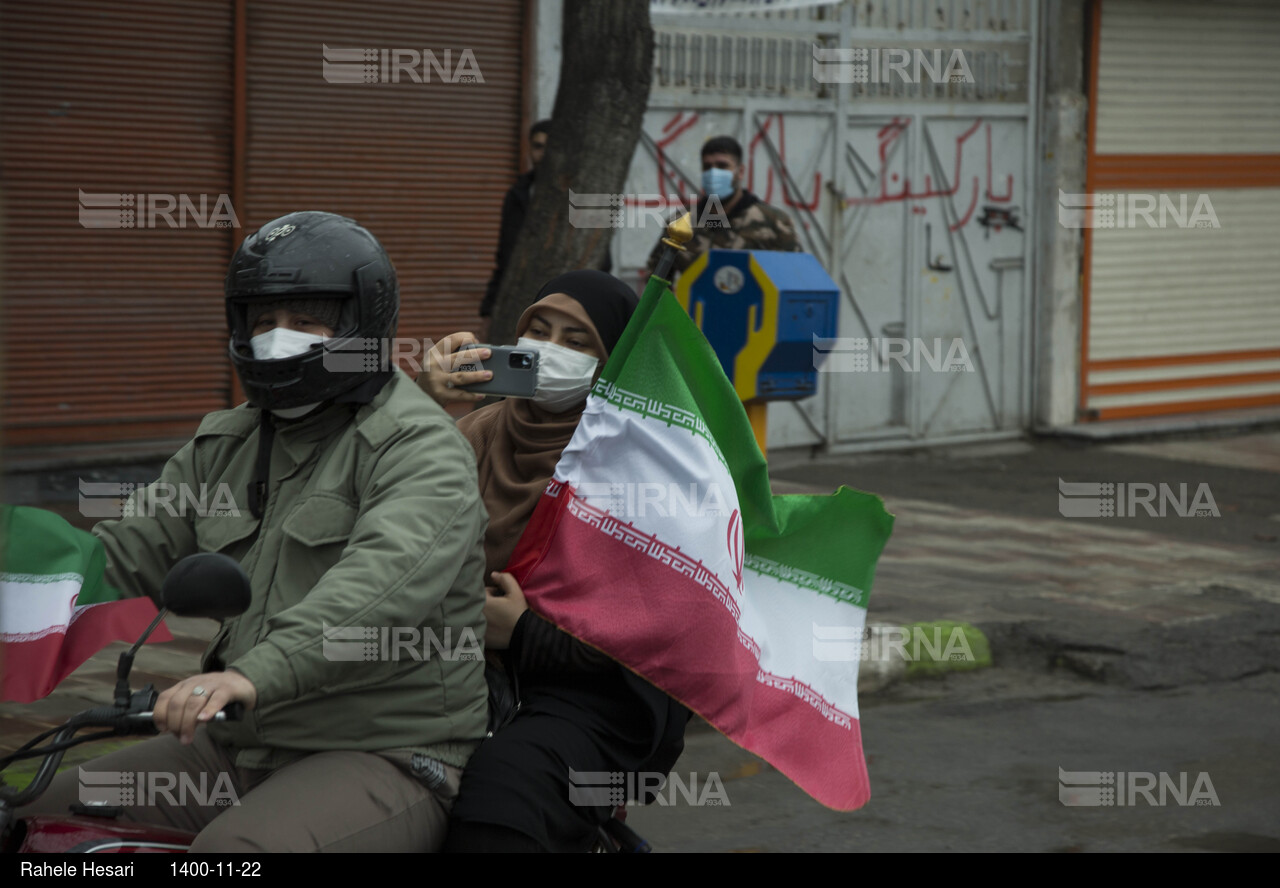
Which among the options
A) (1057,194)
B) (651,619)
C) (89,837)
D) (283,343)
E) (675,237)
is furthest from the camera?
(1057,194)

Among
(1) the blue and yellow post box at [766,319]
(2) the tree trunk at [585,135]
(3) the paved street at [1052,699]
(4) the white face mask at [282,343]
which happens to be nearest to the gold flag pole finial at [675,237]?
(4) the white face mask at [282,343]

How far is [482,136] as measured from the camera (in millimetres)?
10906

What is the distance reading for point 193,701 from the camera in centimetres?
228

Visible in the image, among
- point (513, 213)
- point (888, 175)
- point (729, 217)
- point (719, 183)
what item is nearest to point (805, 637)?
point (729, 217)

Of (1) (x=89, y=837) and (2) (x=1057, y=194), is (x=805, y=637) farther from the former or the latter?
(2) (x=1057, y=194)

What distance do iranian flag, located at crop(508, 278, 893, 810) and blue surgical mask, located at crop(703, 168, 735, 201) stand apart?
585cm

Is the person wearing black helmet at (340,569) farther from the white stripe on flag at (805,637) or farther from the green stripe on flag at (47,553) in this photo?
the white stripe on flag at (805,637)

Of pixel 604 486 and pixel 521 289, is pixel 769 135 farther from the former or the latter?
pixel 604 486

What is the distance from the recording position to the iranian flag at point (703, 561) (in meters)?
3.19

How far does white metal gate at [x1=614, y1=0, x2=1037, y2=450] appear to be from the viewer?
457 inches

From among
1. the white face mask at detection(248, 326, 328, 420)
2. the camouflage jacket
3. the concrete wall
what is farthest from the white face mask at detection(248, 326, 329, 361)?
the concrete wall

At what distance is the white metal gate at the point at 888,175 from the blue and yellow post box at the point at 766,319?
369cm

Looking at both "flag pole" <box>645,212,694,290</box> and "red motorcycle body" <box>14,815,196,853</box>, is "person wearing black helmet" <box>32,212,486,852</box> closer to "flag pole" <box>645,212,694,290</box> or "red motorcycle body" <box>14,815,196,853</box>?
"red motorcycle body" <box>14,815,196,853</box>

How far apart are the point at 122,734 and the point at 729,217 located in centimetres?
706
